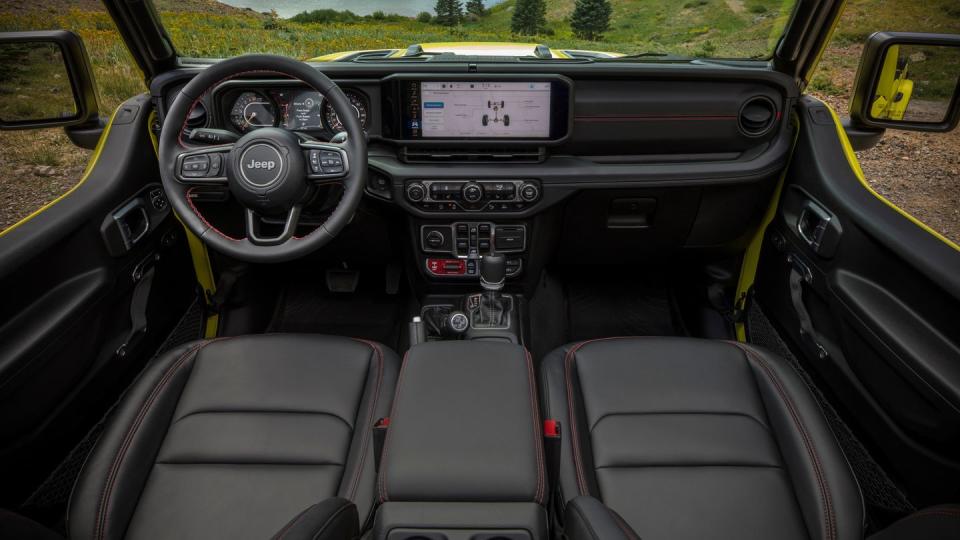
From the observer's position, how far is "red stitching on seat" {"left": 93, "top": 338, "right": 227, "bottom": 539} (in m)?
Result: 1.23

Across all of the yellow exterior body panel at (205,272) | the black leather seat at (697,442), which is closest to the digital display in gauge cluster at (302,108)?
the yellow exterior body panel at (205,272)

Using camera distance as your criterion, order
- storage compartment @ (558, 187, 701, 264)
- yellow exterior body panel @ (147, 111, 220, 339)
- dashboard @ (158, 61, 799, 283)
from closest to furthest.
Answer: dashboard @ (158, 61, 799, 283) < storage compartment @ (558, 187, 701, 264) < yellow exterior body panel @ (147, 111, 220, 339)

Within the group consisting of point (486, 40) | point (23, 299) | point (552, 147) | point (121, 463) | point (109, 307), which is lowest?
point (121, 463)

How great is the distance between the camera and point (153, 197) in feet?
7.14

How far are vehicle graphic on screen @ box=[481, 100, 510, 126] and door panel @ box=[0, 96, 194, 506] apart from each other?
126 cm

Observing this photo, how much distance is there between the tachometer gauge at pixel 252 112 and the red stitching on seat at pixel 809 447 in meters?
1.74

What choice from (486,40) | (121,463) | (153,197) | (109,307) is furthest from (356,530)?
(486,40)

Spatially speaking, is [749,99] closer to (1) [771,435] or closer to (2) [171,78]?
(1) [771,435]

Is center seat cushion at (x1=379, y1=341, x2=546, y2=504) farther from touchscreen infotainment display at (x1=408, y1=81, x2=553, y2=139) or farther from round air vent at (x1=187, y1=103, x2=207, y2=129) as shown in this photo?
round air vent at (x1=187, y1=103, x2=207, y2=129)

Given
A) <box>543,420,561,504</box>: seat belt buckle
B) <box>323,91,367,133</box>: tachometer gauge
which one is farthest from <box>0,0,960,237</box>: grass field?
<box>543,420,561,504</box>: seat belt buckle

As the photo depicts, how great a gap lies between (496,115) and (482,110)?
5 cm

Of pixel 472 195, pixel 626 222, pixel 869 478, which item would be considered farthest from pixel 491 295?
pixel 869 478

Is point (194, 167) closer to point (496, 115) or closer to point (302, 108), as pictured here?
point (302, 108)

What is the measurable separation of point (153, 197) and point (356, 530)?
1648 millimetres
